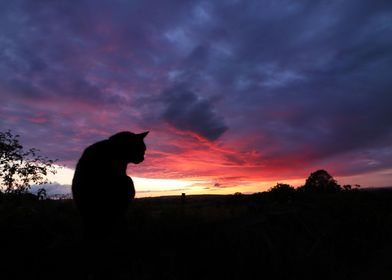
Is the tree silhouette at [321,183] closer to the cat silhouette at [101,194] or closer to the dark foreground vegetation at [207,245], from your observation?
the dark foreground vegetation at [207,245]

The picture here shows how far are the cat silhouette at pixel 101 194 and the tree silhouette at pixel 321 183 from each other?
24905 mm

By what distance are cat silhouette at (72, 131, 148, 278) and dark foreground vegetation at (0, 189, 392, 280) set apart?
478 millimetres

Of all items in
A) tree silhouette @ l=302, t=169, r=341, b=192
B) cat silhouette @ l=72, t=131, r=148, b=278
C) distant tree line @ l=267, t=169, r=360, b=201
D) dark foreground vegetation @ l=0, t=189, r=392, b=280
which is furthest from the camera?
tree silhouette @ l=302, t=169, r=341, b=192

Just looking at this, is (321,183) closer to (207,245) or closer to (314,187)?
(314,187)

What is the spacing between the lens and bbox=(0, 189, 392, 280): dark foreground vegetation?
7391 mm

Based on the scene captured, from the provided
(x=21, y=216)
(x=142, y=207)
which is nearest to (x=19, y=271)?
(x=21, y=216)

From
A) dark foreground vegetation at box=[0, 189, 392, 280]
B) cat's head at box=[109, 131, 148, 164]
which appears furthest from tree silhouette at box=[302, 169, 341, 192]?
cat's head at box=[109, 131, 148, 164]

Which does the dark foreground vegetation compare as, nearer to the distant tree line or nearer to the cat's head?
the cat's head

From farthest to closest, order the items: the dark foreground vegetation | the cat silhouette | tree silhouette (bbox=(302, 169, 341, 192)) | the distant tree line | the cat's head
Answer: tree silhouette (bbox=(302, 169, 341, 192))
the distant tree line
the dark foreground vegetation
the cat's head
the cat silhouette

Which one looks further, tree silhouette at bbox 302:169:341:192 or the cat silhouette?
tree silhouette at bbox 302:169:341:192

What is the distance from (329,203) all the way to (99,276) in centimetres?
1539

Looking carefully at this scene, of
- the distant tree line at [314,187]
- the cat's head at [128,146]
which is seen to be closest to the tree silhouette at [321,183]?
the distant tree line at [314,187]

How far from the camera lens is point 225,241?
10.2m

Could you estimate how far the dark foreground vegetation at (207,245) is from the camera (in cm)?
739
